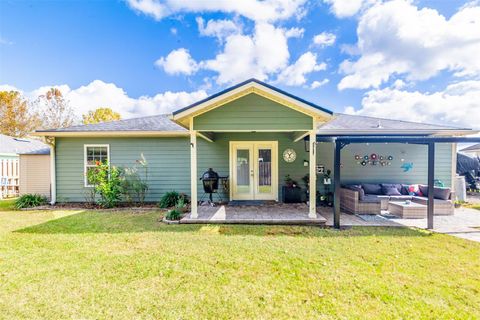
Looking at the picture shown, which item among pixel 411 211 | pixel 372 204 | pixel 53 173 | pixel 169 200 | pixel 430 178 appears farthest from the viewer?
pixel 53 173

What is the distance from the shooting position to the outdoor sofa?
21.4 ft

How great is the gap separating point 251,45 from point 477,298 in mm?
10607

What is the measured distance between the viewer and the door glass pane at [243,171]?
324 inches

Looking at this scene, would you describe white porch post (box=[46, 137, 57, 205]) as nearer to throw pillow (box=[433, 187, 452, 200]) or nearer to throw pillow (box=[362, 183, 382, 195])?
throw pillow (box=[362, 183, 382, 195])

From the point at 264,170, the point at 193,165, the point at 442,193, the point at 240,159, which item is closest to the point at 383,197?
the point at 442,193

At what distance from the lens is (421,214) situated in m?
6.12

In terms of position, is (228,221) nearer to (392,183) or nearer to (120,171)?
(120,171)

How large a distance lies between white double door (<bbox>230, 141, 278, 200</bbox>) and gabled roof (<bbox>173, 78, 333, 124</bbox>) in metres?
2.97

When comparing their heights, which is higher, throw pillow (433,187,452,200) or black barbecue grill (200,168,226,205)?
black barbecue grill (200,168,226,205)

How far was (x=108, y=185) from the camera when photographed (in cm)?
739

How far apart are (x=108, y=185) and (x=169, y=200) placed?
2.10 m

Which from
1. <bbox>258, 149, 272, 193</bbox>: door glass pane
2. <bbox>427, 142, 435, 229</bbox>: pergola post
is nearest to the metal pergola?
<bbox>427, 142, 435, 229</bbox>: pergola post

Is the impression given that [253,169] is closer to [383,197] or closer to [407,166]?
[383,197]

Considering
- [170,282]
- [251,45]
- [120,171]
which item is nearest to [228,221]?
[170,282]
